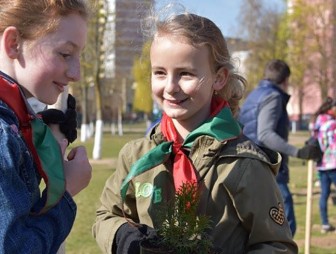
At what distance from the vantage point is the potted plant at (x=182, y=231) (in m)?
1.93

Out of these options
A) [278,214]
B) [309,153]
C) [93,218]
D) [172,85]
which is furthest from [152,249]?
[93,218]

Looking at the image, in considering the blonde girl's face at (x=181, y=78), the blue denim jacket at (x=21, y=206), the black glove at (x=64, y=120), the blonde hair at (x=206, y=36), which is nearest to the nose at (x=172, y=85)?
the blonde girl's face at (x=181, y=78)

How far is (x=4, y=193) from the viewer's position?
62.8 inches

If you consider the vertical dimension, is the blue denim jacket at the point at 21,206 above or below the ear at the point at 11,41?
below

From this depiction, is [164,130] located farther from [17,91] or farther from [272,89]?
[272,89]

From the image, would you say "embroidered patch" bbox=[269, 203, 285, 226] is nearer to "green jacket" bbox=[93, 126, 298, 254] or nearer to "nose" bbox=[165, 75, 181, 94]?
"green jacket" bbox=[93, 126, 298, 254]

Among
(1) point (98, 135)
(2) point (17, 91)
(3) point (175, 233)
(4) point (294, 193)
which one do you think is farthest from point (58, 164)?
(1) point (98, 135)

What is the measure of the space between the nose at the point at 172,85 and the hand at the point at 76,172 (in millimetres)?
519

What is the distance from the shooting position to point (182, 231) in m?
1.96

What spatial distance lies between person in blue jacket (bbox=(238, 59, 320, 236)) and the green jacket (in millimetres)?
4225

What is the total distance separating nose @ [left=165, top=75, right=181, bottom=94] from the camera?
2342mm

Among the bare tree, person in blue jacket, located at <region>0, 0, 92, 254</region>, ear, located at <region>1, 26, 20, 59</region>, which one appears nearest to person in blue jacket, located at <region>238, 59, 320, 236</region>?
person in blue jacket, located at <region>0, 0, 92, 254</region>

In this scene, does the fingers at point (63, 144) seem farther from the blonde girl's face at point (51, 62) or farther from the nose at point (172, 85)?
the nose at point (172, 85)

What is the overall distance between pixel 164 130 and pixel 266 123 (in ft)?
14.0
